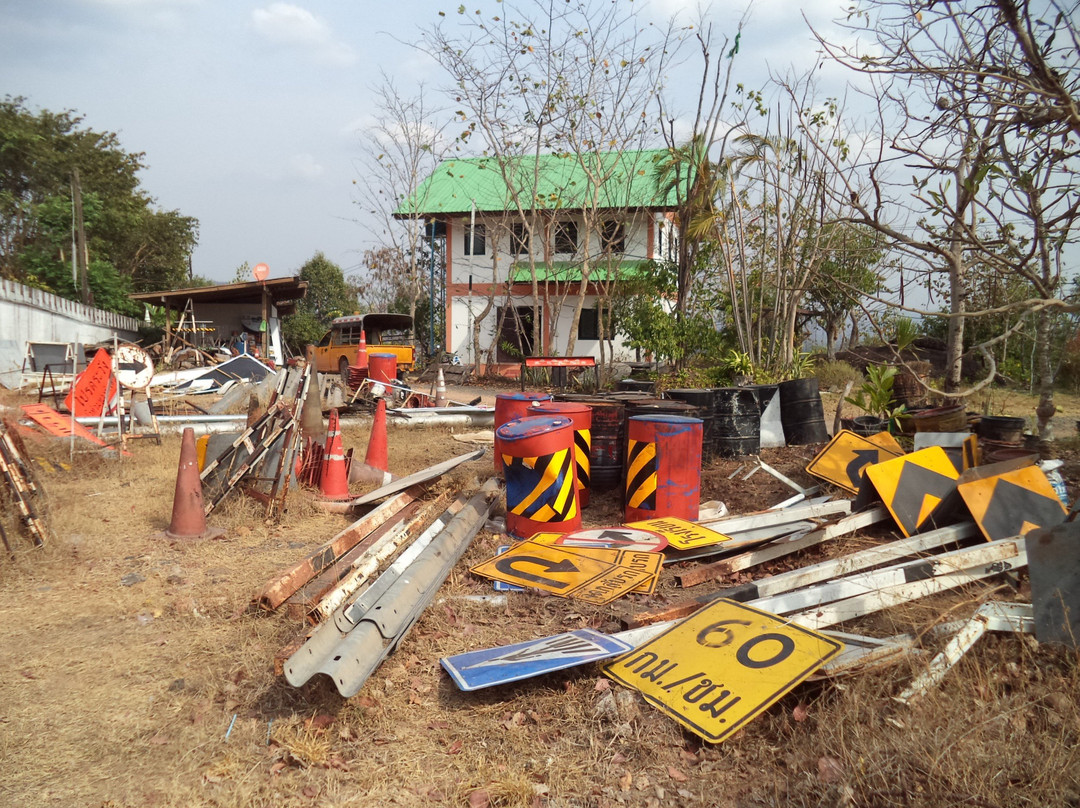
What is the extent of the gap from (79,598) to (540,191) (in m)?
20.6

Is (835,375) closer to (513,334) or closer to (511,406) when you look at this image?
(513,334)

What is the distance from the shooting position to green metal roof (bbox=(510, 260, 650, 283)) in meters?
20.2

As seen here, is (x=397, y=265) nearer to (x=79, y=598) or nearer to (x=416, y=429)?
(x=416, y=429)

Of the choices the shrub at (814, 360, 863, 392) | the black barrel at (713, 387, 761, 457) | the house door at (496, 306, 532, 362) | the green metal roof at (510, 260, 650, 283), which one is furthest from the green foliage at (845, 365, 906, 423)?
the house door at (496, 306, 532, 362)

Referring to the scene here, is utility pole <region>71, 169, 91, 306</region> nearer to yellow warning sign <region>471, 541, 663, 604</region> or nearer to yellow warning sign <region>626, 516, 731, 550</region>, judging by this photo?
yellow warning sign <region>471, 541, 663, 604</region>

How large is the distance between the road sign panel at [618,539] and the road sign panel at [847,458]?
2.15 metres

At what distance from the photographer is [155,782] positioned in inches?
106

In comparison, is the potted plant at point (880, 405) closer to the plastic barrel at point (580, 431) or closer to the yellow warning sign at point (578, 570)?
the plastic barrel at point (580, 431)

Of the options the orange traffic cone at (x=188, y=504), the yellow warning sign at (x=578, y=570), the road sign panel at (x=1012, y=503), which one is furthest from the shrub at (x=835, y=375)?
the orange traffic cone at (x=188, y=504)

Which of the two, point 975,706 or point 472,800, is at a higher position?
point 975,706

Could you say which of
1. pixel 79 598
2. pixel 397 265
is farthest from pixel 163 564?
pixel 397 265

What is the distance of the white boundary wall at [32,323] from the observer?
17.4m

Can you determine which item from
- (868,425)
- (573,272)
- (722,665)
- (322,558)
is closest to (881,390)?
(868,425)

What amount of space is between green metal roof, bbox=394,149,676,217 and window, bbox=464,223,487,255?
2.52 ft
